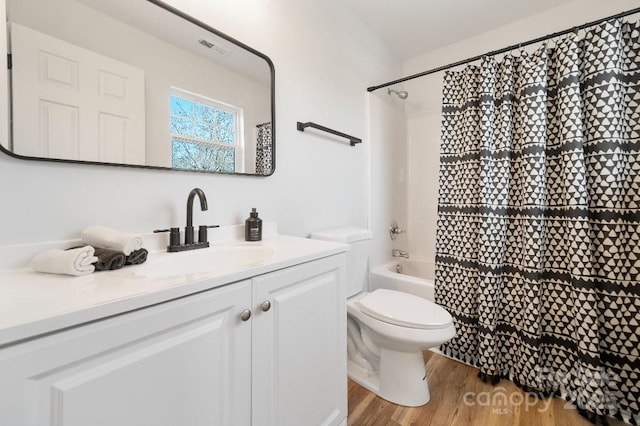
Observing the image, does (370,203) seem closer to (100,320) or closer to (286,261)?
(286,261)

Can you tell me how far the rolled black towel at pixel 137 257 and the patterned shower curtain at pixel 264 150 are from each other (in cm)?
65

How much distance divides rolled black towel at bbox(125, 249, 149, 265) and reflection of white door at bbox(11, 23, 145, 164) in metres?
0.34

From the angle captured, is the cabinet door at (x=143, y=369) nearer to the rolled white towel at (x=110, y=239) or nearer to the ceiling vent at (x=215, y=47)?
the rolled white towel at (x=110, y=239)

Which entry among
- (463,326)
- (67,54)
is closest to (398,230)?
(463,326)

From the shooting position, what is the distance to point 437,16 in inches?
79.8

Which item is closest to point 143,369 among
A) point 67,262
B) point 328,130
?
point 67,262

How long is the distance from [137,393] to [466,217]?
1799mm

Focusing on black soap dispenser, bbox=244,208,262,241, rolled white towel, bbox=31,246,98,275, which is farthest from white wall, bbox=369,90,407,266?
rolled white towel, bbox=31,246,98,275

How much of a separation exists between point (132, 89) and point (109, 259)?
62 cm

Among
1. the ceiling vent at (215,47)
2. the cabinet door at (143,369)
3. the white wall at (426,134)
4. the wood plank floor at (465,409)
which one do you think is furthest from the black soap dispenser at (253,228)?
the white wall at (426,134)

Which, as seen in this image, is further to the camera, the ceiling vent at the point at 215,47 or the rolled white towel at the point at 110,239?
the ceiling vent at the point at 215,47

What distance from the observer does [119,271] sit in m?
0.73

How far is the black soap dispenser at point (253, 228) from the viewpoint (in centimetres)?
122

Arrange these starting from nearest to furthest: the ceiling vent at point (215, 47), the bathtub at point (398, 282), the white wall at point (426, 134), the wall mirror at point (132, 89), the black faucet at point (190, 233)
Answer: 1. the wall mirror at point (132, 89)
2. the black faucet at point (190, 233)
3. the ceiling vent at point (215, 47)
4. the bathtub at point (398, 282)
5. the white wall at point (426, 134)
